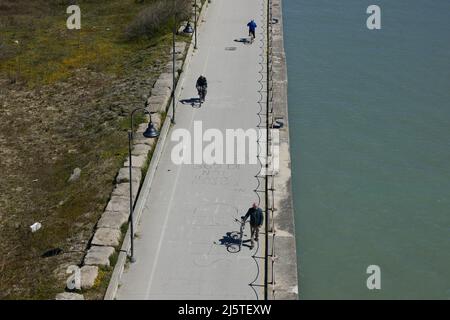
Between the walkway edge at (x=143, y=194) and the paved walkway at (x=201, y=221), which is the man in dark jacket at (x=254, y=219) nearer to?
the paved walkway at (x=201, y=221)

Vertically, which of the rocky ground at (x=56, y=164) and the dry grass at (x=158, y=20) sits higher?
the dry grass at (x=158, y=20)

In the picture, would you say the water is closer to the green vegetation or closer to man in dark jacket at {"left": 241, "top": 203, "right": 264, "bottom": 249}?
man in dark jacket at {"left": 241, "top": 203, "right": 264, "bottom": 249}

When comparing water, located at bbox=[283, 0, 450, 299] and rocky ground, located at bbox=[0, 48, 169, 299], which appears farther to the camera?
water, located at bbox=[283, 0, 450, 299]

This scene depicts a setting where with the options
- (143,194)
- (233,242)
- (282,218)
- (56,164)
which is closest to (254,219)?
(233,242)

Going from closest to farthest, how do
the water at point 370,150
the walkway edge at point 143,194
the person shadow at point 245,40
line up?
the walkway edge at point 143,194 < the water at point 370,150 < the person shadow at point 245,40

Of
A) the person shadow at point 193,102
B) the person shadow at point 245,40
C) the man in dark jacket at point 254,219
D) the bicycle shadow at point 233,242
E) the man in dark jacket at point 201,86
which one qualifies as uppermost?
the person shadow at point 245,40

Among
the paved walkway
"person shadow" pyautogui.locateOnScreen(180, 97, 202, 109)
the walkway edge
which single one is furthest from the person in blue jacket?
"person shadow" pyautogui.locateOnScreen(180, 97, 202, 109)

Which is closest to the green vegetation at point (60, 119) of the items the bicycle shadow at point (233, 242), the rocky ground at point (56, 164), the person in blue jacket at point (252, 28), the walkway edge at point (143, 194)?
the rocky ground at point (56, 164)

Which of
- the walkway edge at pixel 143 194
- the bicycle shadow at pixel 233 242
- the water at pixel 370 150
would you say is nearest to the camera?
the walkway edge at pixel 143 194
